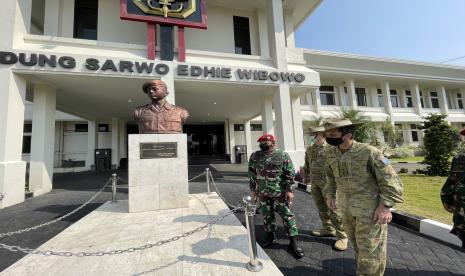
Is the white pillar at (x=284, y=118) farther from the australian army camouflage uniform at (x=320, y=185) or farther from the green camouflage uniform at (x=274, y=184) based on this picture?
the green camouflage uniform at (x=274, y=184)

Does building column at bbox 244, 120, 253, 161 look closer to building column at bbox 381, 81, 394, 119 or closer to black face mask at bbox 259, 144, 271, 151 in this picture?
building column at bbox 381, 81, 394, 119

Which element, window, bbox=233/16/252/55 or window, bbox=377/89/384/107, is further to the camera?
window, bbox=377/89/384/107

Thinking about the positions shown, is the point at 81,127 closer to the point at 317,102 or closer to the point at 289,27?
the point at 289,27

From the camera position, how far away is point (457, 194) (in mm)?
2576

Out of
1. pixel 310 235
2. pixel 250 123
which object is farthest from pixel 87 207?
pixel 250 123

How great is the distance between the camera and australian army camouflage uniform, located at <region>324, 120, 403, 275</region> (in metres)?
2.21

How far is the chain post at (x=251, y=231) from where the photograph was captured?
2.51 m

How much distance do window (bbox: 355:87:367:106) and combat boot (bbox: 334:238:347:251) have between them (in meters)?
23.9

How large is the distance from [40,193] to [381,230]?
1036 centimetres

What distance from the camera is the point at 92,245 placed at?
3.33 metres

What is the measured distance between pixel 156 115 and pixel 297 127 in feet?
24.0

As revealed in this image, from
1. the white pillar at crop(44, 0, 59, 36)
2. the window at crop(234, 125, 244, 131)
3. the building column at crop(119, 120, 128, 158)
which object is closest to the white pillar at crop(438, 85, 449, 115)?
the window at crop(234, 125, 244, 131)

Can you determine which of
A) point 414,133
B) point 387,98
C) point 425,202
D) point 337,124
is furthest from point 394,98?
point 337,124

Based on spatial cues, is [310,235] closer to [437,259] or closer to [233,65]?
[437,259]
